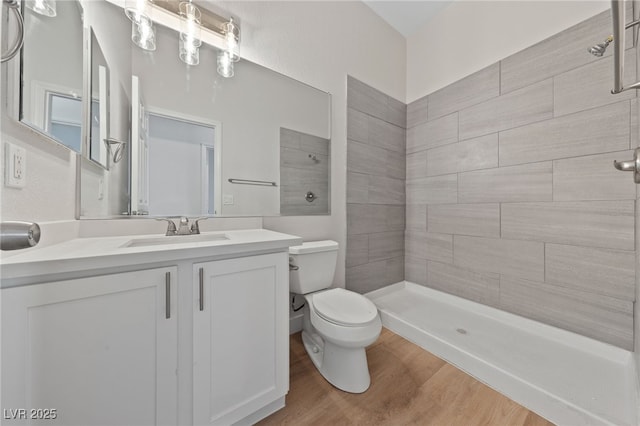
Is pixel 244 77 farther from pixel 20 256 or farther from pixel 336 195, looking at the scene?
pixel 20 256

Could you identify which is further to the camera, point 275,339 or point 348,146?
point 348,146

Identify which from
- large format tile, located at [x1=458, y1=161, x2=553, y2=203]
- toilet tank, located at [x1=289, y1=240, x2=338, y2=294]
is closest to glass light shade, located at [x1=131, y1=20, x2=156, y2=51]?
toilet tank, located at [x1=289, y1=240, x2=338, y2=294]

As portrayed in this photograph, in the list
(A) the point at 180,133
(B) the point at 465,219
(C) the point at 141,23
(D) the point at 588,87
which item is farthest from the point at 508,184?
(C) the point at 141,23

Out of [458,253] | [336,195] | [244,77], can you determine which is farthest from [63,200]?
[458,253]

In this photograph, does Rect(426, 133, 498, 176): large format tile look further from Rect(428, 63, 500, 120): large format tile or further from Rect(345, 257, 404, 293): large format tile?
Rect(345, 257, 404, 293): large format tile

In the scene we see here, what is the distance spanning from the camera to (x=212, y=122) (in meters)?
1.49

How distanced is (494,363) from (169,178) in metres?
2.13

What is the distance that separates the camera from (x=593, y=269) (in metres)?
1.49

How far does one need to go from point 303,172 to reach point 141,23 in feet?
4.07

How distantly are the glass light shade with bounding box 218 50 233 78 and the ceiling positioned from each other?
1.53 metres

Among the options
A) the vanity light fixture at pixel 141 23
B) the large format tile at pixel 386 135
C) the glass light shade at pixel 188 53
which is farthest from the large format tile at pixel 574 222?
the vanity light fixture at pixel 141 23

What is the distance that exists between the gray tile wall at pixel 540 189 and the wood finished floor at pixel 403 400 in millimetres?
836

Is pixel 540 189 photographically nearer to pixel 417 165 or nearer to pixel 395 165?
pixel 417 165

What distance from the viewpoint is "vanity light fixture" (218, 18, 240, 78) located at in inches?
59.2
